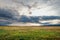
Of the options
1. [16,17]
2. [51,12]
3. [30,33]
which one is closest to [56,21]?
[51,12]

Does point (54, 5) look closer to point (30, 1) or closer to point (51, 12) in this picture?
point (51, 12)

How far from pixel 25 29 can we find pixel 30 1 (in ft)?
1.48

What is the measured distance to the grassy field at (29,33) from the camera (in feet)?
9.23

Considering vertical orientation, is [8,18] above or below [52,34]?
above

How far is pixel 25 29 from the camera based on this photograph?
9.34ft

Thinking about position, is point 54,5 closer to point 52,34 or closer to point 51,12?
point 51,12

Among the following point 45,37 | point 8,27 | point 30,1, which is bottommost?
point 45,37

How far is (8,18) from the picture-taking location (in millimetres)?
2885

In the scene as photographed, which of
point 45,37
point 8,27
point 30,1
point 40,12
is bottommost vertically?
point 45,37

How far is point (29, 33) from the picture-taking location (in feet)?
9.31

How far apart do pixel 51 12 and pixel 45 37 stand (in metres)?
0.41

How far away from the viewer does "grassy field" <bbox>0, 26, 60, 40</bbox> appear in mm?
2812

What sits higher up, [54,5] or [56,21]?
[54,5]

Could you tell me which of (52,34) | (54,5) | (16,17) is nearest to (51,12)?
(54,5)
